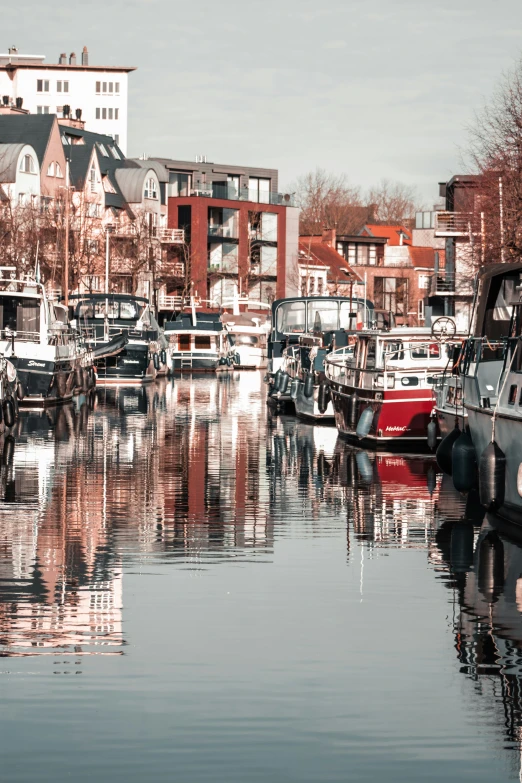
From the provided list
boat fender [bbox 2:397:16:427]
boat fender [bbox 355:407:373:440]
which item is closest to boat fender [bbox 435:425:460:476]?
boat fender [bbox 355:407:373:440]

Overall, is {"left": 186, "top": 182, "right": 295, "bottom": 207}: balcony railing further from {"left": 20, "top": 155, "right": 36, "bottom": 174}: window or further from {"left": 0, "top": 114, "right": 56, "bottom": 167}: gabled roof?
{"left": 20, "top": 155, "right": 36, "bottom": 174}: window

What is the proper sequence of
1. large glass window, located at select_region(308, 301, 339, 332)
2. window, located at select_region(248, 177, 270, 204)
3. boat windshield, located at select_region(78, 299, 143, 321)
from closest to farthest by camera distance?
1. large glass window, located at select_region(308, 301, 339, 332)
2. boat windshield, located at select_region(78, 299, 143, 321)
3. window, located at select_region(248, 177, 270, 204)

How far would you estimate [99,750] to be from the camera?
9.07 m

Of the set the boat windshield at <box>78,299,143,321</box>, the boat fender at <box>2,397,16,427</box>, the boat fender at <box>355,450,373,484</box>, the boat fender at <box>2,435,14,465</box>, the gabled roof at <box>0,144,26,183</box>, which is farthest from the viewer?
the gabled roof at <box>0,144,26,183</box>

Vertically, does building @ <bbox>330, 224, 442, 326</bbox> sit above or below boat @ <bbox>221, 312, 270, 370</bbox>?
above

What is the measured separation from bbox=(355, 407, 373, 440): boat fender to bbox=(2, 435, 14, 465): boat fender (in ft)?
24.1

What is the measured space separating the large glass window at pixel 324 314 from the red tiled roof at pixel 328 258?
79.0 metres

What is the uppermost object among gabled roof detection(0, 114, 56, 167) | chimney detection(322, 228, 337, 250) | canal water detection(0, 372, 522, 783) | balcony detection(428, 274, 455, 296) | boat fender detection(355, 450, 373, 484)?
gabled roof detection(0, 114, 56, 167)

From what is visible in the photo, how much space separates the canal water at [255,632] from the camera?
9086 millimetres

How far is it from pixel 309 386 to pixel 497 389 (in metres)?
20.3

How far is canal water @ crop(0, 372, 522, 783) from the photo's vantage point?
9086 mm

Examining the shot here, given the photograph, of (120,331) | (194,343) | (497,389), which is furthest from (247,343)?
(497,389)

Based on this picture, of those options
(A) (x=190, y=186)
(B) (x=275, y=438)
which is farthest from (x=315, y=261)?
(B) (x=275, y=438)

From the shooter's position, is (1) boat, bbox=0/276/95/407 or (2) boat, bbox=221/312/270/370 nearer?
(1) boat, bbox=0/276/95/407
